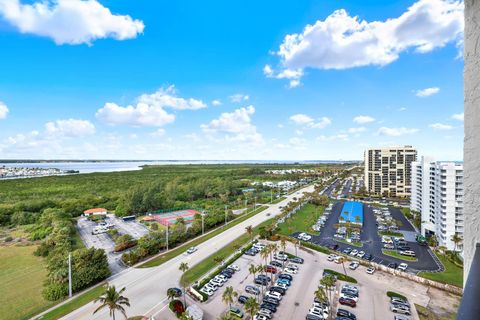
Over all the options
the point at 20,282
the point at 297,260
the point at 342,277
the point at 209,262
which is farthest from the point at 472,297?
the point at 20,282

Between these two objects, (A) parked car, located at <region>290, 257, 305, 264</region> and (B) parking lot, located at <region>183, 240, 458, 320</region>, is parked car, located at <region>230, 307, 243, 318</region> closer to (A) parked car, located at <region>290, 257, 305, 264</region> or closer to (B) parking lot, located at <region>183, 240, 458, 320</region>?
(B) parking lot, located at <region>183, 240, 458, 320</region>

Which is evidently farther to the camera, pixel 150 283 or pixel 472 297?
pixel 150 283

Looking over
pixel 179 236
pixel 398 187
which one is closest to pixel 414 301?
pixel 179 236

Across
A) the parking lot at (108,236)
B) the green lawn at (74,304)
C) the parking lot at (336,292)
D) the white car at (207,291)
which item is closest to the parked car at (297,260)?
the parking lot at (336,292)

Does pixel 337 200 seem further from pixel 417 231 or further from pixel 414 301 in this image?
pixel 414 301

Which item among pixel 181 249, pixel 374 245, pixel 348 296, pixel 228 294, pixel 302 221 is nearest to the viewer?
pixel 228 294

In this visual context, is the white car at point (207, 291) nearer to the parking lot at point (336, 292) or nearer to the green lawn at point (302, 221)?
the parking lot at point (336, 292)

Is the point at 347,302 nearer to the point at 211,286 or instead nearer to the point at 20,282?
the point at 211,286
